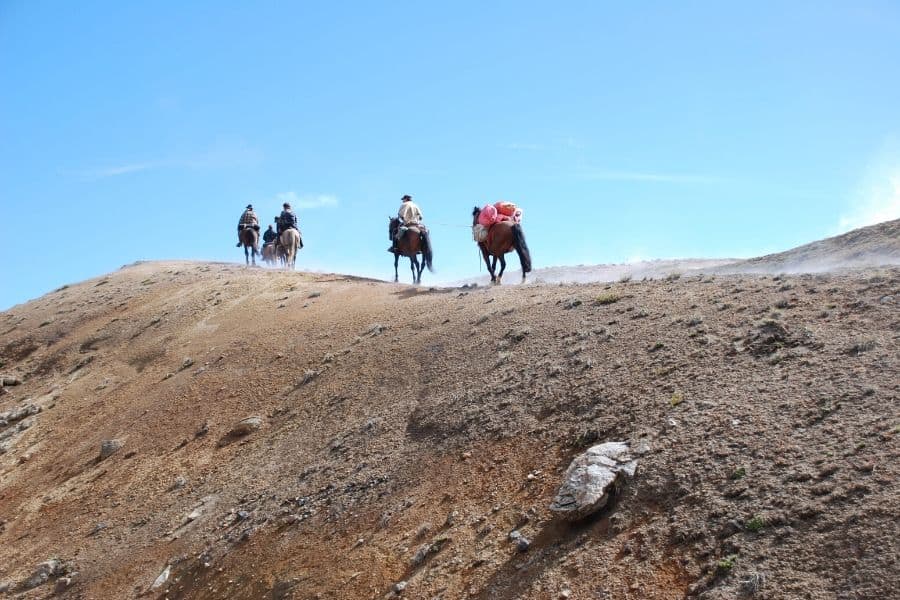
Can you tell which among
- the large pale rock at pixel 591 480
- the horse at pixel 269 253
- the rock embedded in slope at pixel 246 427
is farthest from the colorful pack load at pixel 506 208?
the horse at pixel 269 253

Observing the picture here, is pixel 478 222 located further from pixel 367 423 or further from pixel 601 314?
pixel 367 423

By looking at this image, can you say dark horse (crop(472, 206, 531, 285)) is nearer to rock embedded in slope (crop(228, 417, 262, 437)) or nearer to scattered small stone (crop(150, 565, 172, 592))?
rock embedded in slope (crop(228, 417, 262, 437))

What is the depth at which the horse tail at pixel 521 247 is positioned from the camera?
18078 millimetres

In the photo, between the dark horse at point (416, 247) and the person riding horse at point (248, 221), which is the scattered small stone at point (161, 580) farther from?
the person riding horse at point (248, 221)

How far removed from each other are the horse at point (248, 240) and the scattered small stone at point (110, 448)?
15922 mm

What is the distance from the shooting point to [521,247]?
712 inches

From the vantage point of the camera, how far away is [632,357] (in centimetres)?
1004

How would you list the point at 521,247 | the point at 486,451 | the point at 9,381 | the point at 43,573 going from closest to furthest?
1. the point at 486,451
2. the point at 43,573
3. the point at 521,247
4. the point at 9,381

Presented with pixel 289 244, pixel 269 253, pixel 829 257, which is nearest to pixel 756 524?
pixel 829 257

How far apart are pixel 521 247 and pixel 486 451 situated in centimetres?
934

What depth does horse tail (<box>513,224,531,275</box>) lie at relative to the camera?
18.1 m

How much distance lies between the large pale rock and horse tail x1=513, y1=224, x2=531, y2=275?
10470mm

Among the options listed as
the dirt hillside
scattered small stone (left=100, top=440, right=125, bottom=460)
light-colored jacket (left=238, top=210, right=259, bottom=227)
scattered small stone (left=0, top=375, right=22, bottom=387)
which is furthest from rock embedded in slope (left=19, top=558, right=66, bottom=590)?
light-colored jacket (left=238, top=210, right=259, bottom=227)

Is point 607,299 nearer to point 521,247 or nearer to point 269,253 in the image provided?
point 521,247
